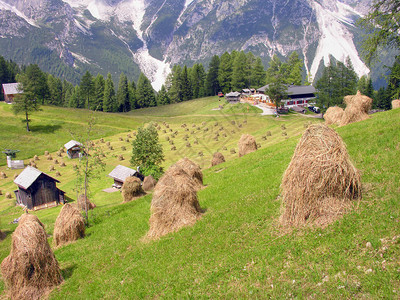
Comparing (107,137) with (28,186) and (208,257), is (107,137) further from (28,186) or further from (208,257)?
(208,257)

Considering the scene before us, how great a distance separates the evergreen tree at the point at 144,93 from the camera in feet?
421

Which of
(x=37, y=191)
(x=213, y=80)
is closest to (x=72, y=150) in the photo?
(x=37, y=191)

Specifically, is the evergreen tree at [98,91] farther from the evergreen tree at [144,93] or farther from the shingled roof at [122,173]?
the shingled roof at [122,173]

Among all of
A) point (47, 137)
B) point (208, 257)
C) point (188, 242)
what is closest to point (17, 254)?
point (188, 242)

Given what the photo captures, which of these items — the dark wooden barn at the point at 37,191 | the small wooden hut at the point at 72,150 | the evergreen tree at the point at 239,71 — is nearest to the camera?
the dark wooden barn at the point at 37,191

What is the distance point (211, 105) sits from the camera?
104562 mm

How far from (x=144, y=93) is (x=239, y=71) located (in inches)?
1684

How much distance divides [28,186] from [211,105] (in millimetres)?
73388

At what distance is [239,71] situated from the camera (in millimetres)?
114688

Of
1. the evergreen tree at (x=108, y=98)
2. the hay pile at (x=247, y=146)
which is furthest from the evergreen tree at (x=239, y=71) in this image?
the hay pile at (x=247, y=146)

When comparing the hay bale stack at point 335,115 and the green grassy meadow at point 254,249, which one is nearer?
the green grassy meadow at point 254,249

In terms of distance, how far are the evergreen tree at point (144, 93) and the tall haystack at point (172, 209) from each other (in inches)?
4657

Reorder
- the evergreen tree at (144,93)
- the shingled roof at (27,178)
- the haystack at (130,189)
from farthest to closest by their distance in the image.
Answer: the evergreen tree at (144,93)
the shingled roof at (27,178)
the haystack at (130,189)

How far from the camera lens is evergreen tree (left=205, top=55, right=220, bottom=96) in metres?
128
